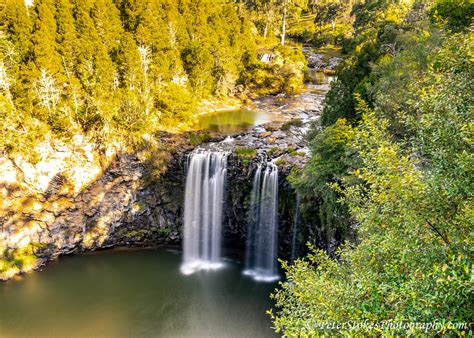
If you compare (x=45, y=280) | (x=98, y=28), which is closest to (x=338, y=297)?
(x=45, y=280)

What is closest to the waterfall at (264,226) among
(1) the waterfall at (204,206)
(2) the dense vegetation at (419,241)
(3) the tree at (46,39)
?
(1) the waterfall at (204,206)

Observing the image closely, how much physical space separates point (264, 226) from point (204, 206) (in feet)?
20.3

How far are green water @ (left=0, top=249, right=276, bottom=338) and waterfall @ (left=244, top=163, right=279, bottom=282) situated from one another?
5.24ft

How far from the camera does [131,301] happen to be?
75.3 ft

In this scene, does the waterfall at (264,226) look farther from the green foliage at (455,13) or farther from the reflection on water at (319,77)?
the reflection on water at (319,77)

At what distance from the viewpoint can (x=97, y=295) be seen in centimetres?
2356

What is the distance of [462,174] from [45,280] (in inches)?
1142

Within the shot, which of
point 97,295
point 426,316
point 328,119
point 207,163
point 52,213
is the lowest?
point 97,295

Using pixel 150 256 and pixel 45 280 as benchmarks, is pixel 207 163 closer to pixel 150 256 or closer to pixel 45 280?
pixel 150 256

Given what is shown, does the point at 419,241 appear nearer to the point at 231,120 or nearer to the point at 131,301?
the point at 131,301

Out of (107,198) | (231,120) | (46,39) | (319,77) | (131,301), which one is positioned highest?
(319,77)

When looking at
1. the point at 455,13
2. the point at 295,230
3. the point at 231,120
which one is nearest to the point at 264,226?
the point at 295,230

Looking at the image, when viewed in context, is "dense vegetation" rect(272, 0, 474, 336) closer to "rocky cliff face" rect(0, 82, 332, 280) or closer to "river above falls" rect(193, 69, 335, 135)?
"rocky cliff face" rect(0, 82, 332, 280)

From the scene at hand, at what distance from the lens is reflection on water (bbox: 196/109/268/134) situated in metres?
38.1
